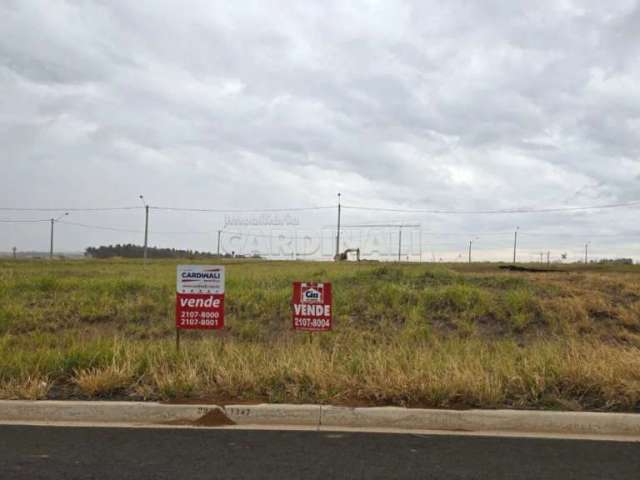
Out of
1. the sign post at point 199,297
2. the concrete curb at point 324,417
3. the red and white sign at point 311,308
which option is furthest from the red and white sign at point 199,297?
the concrete curb at point 324,417

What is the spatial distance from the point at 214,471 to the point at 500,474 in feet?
7.42

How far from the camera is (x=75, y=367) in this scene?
6.61 m

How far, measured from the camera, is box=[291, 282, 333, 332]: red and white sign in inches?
296

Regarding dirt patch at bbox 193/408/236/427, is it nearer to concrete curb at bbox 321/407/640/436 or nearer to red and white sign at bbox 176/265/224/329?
concrete curb at bbox 321/407/640/436

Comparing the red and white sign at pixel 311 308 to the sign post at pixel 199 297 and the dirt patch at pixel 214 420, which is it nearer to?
the sign post at pixel 199 297

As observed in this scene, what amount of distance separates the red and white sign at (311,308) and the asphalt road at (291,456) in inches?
103

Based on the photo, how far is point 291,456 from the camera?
14.4ft

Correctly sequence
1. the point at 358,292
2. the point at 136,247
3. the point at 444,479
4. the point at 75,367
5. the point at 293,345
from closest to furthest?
1. the point at 444,479
2. the point at 75,367
3. the point at 293,345
4. the point at 358,292
5. the point at 136,247

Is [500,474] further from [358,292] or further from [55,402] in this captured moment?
[358,292]

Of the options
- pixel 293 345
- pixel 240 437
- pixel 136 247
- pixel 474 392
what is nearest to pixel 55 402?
pixel 240 437

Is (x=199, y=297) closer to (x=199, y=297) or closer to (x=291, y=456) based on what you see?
(x=199, y=297)

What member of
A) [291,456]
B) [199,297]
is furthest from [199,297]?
[291,456]

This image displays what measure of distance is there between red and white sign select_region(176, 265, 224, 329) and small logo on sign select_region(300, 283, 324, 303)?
117cm

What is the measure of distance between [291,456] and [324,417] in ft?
3.06
